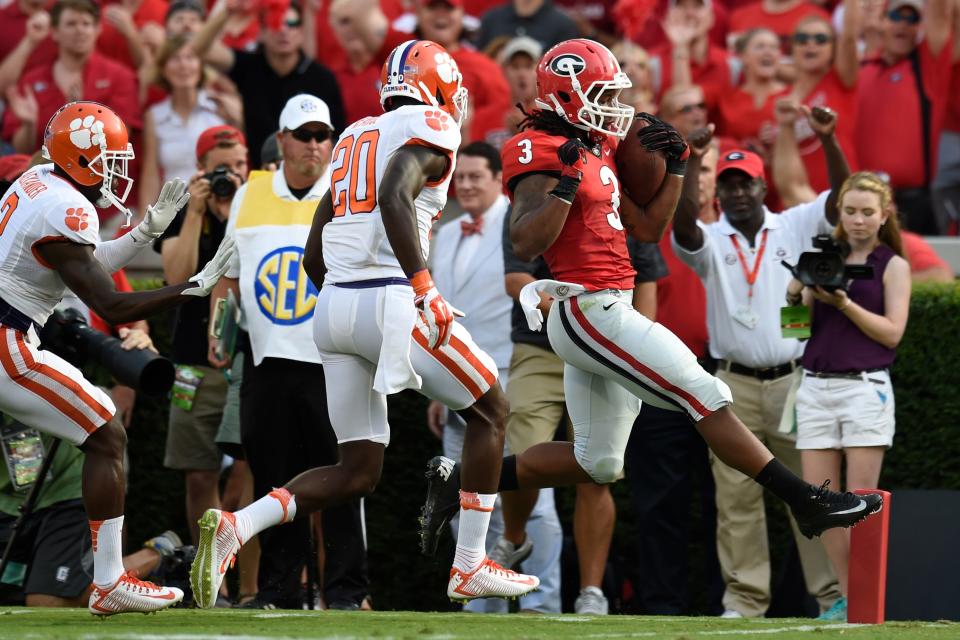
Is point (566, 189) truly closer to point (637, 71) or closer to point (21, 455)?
point (21, 455)

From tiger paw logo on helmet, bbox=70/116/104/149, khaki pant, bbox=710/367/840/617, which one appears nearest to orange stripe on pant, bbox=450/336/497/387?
tiger paw logo on helmet, bbox=70/116/104/149

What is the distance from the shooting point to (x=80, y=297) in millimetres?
5887

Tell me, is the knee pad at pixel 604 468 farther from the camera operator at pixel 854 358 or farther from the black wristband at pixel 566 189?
the camera operator at pixel 854 358

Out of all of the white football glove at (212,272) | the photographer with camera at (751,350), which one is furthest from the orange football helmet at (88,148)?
the photographer with camera at (751,350)

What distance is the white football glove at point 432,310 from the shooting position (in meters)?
5.53

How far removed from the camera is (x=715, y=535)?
8.24 metres

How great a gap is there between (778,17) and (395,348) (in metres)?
6.11

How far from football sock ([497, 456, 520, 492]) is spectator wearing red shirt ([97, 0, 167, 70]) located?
5.36 metres

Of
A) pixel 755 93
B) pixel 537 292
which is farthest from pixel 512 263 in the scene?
pixel 755 93

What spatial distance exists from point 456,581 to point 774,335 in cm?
246

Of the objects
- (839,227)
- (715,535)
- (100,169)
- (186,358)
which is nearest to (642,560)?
(715,535)

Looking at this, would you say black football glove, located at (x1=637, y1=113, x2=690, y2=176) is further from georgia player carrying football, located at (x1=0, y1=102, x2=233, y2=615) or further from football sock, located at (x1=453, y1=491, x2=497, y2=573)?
georgia player carrying football, located at (x1=0, y1=102, x2=233, y2=615)

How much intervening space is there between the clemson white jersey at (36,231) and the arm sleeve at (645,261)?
282cm

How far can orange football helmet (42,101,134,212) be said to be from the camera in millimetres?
6086
